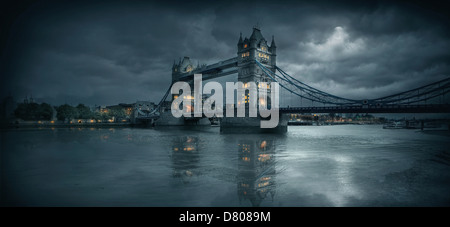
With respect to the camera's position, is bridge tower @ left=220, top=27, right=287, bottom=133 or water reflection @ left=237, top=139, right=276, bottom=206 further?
bridge tower @ left=220, top=27, right=287, bottom=133

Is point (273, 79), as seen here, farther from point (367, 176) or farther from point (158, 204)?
point (158, 204)

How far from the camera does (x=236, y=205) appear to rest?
6.49 metres

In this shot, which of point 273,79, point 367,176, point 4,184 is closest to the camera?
point 4,184

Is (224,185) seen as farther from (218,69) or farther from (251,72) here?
(218,69)

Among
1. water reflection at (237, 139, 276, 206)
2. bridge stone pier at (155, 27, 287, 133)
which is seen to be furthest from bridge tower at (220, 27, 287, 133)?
water reflection at (237, 139, 276, 206)

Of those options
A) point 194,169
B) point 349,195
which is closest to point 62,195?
point 194,169

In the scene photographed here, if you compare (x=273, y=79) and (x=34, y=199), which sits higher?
(x=273, y=79)

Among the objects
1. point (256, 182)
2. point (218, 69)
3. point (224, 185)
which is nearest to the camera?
point (224, 185)
